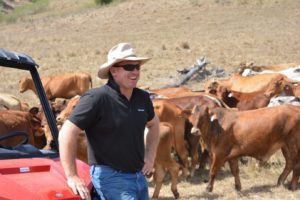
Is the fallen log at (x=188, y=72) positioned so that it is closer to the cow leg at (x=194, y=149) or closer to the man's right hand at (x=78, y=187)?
the cow leg at (x=194, y=149)

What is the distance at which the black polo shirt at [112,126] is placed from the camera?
169 inches

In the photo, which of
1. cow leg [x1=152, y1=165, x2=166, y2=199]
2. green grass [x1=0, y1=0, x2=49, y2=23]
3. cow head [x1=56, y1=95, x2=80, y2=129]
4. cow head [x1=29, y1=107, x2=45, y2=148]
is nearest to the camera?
cow leg [x1=152, y1=165, x2=166, y2=199]

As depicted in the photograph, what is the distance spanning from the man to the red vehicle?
196mm

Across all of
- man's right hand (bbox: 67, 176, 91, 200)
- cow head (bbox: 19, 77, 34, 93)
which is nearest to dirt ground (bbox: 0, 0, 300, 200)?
cow head (bbox: 19, 77, 34, 93)

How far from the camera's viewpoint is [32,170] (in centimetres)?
406

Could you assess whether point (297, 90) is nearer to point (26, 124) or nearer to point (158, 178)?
point (158, 178)

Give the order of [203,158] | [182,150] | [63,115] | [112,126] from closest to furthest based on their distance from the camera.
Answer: [112,126]
[63,115]
[182,150]
[203,158]

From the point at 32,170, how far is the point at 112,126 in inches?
25.2

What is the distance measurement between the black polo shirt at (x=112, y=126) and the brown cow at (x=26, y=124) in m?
4.51

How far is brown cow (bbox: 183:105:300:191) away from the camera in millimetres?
9312

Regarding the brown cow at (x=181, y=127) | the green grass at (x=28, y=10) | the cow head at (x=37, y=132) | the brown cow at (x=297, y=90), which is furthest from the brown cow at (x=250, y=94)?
the green grass at (x=28, y=10)

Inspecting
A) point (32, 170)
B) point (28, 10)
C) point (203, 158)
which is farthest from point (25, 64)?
point (28, 10)

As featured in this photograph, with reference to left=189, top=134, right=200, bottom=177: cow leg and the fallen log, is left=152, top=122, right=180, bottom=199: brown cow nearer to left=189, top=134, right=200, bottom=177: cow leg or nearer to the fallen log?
left=189, top=134, right=200, bottom=177: cow leg

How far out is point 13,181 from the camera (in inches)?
149
